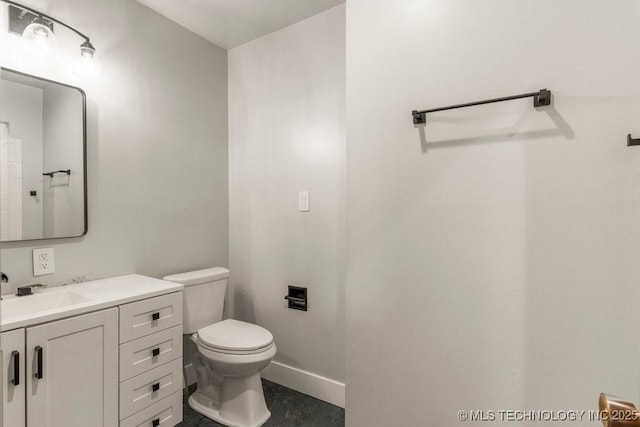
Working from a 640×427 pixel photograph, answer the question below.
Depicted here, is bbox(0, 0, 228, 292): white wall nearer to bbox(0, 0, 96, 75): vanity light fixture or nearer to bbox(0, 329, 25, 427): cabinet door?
bbox(0, 0, 96, 75): vanity light fixture

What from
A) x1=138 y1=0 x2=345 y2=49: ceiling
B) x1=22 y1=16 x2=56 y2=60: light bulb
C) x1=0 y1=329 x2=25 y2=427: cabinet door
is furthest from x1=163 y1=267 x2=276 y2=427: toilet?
x1=138 y1=0 x2=345 y2=49: ceiling

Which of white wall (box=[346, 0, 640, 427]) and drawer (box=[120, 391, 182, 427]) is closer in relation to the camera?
white wall (box=[346, 0, 640, 427])

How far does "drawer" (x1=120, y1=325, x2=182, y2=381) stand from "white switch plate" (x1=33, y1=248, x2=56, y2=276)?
555mm

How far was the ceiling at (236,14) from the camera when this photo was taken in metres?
2.01

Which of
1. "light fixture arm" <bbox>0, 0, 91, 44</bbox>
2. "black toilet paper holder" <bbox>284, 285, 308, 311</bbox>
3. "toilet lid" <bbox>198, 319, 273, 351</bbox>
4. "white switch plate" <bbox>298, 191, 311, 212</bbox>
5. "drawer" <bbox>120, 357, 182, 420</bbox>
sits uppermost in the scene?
"light fixture arm" <bbox>0, 0, 91, 44</bbox>

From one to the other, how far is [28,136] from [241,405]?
68.9 inches

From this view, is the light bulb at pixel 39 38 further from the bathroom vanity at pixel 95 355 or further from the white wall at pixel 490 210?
the white wall at pixel 490 210

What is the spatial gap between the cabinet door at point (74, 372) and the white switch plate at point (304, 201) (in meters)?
1.20

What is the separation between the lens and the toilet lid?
180cm

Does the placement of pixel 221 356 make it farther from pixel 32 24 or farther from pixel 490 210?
pixel 32 24

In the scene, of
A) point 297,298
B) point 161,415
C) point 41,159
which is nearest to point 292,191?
point 297,298

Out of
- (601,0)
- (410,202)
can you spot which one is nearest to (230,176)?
(410,202)

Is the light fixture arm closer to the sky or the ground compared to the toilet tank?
closer to the sky

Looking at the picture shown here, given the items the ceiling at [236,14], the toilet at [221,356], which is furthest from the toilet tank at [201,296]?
the ceiling at [236,14]
